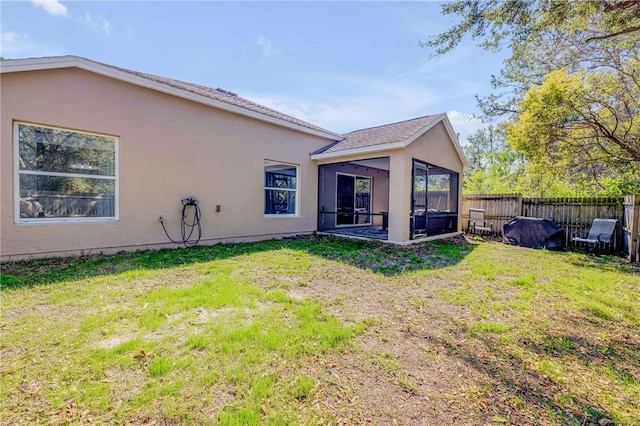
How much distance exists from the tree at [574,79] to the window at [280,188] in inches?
209

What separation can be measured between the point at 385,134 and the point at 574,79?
506 centimetres

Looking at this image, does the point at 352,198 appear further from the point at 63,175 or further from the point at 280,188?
the point at 63,175

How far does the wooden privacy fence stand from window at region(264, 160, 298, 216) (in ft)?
24.5

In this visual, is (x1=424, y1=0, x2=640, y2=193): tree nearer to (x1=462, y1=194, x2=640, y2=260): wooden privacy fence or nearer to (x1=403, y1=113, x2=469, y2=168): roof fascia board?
(x1=462, y1=194, x2=640, y2=260): wooden privacy fence

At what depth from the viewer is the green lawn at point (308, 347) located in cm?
185

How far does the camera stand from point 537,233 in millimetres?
8664

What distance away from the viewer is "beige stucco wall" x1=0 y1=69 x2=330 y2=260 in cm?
488

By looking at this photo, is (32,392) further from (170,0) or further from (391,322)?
(170,0)

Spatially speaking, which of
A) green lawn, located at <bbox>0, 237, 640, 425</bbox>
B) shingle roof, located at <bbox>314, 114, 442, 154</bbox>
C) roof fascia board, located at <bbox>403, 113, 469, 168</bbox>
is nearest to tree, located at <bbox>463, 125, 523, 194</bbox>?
roof fascia board, located at <bbox>403, 113, 469, 168</bbox>

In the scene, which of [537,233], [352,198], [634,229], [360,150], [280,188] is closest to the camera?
[634,229]

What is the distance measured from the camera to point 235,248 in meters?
6.96

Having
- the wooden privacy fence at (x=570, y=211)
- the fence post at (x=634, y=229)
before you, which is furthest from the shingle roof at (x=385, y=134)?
the fence post at (x=634, y=229)

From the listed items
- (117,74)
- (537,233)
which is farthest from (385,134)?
(117,74)

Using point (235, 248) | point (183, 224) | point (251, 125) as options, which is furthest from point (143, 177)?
point (251, 125)
